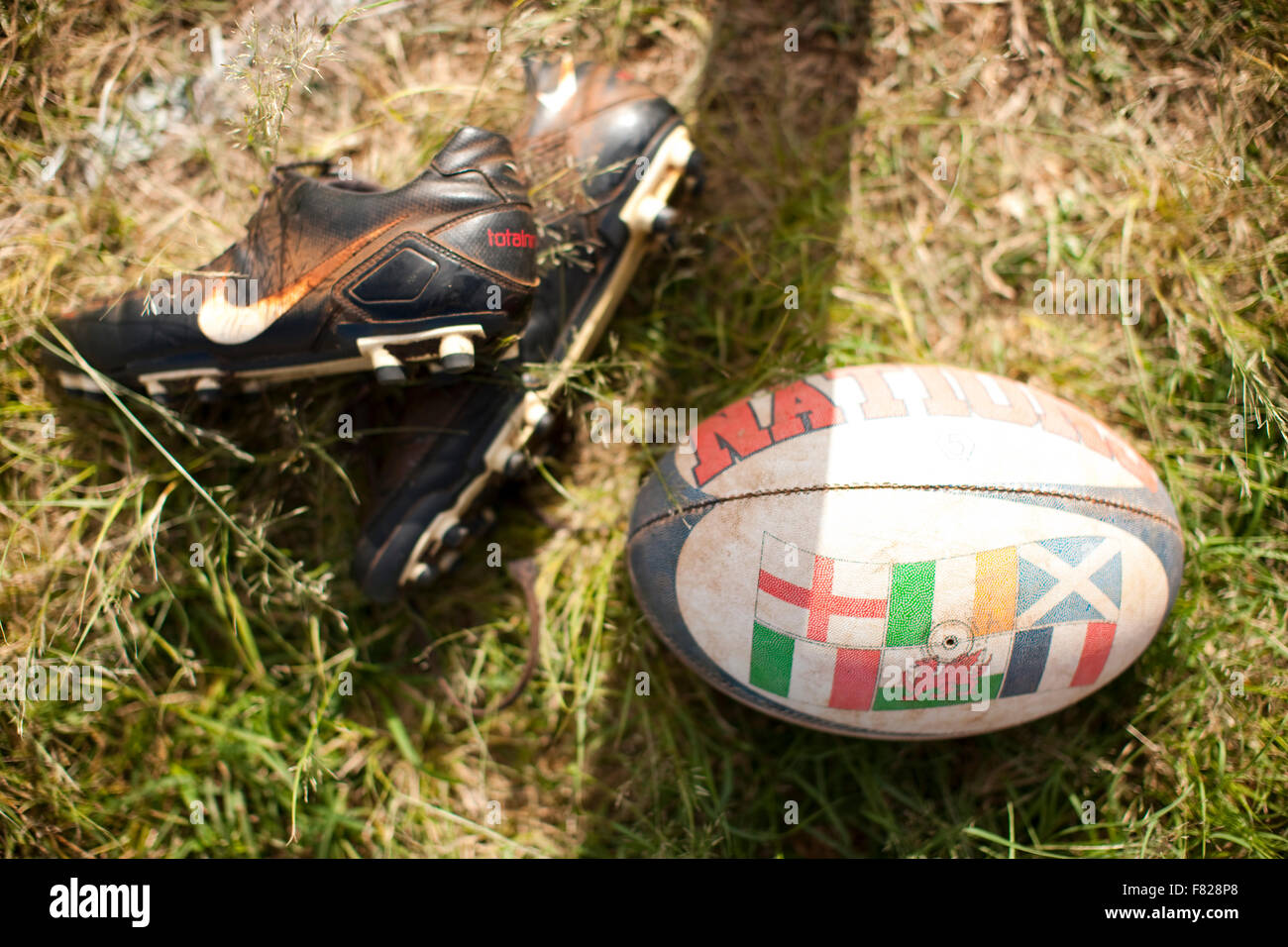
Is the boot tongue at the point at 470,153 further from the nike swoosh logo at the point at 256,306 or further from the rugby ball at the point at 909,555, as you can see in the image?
the rugby ball at the point at 909,555

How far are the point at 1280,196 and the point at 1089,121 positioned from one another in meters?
0.57

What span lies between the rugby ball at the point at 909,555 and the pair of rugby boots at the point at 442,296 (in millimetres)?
569

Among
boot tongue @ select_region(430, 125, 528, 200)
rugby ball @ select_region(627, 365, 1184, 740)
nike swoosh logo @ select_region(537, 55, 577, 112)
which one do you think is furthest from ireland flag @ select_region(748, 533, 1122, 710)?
nike swoosh logo @ select_region(537, 55, 577, 112)

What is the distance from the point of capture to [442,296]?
1.78 metres

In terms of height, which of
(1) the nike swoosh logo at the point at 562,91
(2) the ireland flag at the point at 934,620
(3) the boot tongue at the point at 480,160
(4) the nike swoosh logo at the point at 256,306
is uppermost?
(1) the nike swoosh logo at the point at 562,91

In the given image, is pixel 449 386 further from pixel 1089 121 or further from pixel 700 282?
pixel 1089 121

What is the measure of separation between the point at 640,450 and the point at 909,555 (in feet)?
3.12

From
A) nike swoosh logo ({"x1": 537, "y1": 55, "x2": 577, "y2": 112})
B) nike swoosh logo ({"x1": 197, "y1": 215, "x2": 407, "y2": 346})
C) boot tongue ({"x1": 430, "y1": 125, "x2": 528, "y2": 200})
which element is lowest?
nike swoosh logo ({"x1": 197, "y1": 215, "x2": 407, "y2": 346})

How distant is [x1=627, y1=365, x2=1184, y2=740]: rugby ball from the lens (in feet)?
5.44

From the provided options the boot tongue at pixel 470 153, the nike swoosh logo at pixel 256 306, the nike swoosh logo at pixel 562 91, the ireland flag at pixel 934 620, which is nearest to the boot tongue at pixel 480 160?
the boot tongue at pixel 470 153

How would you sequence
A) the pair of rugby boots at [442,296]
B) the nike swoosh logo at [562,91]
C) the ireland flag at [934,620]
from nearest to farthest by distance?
the ireland flag at [934,620] → the pair of rugby boots at [442,296] → the nike swoosh logo at [562,91]

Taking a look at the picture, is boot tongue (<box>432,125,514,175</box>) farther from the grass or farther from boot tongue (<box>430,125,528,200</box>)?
the grass

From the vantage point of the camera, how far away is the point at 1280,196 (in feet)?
7.49

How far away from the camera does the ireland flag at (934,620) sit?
65.0 inches
